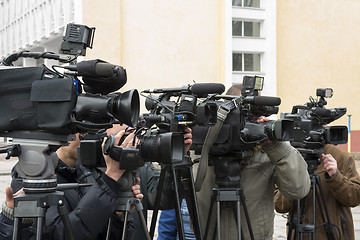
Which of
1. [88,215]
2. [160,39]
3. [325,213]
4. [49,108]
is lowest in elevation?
[325,213]

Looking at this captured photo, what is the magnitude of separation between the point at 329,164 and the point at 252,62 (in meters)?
21.0

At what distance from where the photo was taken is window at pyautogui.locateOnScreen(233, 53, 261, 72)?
2416 cm

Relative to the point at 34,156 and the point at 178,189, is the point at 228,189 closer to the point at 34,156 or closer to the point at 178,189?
the point at 178,189

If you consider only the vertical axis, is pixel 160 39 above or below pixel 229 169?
above

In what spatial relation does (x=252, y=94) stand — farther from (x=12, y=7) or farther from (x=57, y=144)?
(x=12, y=7)

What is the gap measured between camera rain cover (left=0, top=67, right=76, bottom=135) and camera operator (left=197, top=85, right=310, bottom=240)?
59.3 inches

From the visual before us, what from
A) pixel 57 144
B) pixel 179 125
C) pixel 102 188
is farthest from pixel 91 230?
pixel 179 125

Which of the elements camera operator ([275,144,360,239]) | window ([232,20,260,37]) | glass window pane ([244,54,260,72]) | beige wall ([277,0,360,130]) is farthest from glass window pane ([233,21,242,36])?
camera operator ([275,144,360,239])

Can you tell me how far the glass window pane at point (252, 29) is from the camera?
24297 millimetres

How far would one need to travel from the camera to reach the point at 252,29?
24469 millimetres

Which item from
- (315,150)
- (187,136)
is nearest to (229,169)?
(187,136)

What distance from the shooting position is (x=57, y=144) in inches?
78.6

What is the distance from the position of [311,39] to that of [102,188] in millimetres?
24248

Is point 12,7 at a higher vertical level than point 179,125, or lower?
higher
